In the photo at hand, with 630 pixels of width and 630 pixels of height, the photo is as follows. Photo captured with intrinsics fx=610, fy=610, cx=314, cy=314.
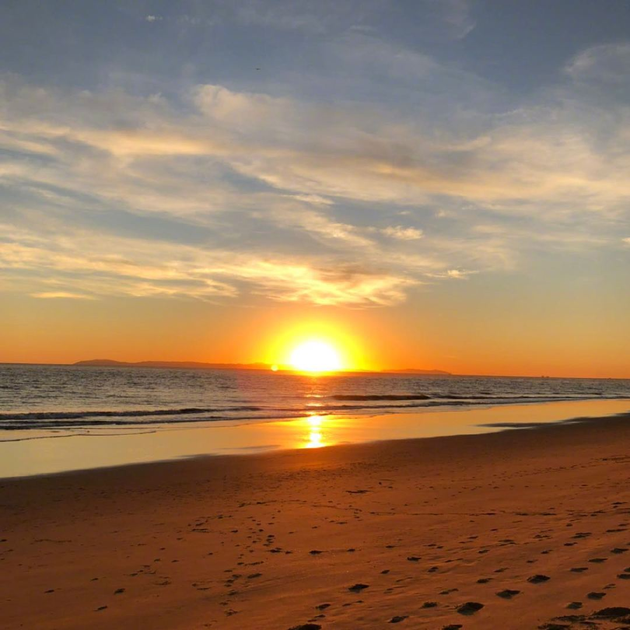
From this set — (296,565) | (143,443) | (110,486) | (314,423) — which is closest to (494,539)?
(296,565)

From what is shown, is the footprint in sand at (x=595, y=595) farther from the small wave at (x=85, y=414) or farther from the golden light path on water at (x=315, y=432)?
the small wave at (x=85, y=414)

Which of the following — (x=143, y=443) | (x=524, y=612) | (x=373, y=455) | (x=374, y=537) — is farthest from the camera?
(x=143, y=443)

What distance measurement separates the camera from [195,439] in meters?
28.0

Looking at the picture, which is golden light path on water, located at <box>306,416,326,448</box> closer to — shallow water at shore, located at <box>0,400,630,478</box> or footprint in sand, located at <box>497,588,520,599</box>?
shallow water at shore, located at <box>0,400,630,478</box>

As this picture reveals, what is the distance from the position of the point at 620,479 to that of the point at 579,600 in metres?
8.36

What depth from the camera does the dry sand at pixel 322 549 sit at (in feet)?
19.4

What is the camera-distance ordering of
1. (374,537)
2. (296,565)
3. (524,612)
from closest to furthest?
1. (524,612)
2. (296,565)
3. (374,537)

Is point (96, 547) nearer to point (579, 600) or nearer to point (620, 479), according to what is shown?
point (579, 600)

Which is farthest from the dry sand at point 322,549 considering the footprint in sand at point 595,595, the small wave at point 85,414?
the small wave at point 85,414

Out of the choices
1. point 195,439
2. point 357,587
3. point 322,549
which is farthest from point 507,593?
point 195,439

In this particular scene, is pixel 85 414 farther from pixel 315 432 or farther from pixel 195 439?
pixel 315 432

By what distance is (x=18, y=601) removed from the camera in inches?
289

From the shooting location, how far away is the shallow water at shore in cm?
2041

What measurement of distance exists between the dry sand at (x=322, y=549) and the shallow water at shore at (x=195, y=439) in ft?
12.6
